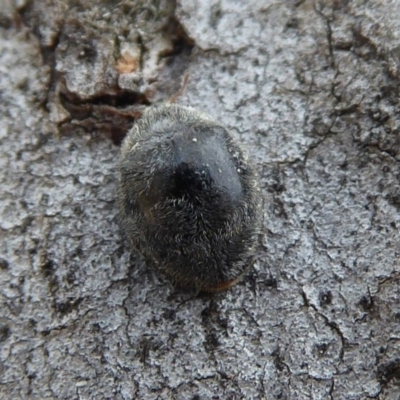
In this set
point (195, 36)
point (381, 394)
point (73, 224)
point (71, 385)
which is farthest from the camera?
point (195, 36)

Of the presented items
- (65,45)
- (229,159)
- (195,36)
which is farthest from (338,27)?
(65,45)

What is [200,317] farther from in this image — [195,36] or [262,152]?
[195,36]

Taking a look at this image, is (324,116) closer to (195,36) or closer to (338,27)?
(338,27)

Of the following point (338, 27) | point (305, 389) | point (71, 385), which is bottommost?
point (71, 385)

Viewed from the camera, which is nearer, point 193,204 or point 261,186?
point 193,204

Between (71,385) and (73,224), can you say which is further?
(73,224)

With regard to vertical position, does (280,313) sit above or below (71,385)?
above

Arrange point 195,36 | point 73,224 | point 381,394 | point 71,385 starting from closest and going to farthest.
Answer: point 381,394 < point 71,385 < point 73,224 < point 195,36
